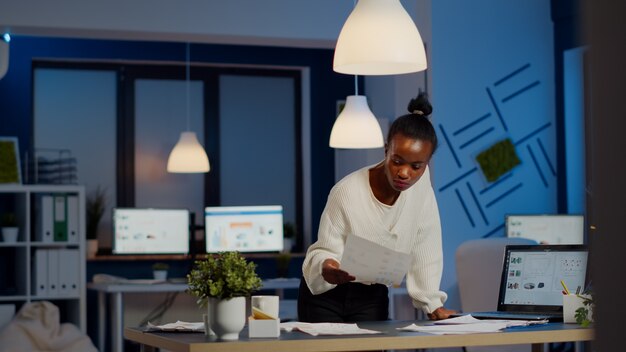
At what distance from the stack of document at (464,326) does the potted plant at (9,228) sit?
450 centimetres

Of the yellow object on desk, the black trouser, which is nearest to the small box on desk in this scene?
the yellow object on desk

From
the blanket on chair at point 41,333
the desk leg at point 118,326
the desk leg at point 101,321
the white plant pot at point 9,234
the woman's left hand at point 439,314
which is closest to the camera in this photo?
the woman's left hand at point 439,314

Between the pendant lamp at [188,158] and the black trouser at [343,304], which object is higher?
the pendant lamp at [188,158]

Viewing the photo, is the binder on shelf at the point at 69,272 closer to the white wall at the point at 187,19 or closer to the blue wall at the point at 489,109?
the white wall at the point at 187,19

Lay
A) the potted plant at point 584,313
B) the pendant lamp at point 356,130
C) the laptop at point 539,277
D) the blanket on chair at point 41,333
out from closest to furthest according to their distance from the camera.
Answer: the potted plant at point 584,313, the laptop at point 539,277, the pendant lamp at point 356,130, the blanket on chair at point 41,333

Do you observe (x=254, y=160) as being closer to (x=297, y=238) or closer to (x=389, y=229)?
(x=297, y=238)

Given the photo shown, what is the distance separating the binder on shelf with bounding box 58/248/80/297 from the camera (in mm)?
6426

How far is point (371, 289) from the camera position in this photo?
2656 mm

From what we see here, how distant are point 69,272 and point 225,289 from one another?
4.61m

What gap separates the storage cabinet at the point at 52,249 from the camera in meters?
6.39

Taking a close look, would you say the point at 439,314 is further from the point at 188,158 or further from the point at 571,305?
the point at 188,158

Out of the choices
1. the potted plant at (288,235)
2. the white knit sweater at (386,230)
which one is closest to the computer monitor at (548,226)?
the potted plant at (288,235)

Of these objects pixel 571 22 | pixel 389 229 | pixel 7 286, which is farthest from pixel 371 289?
pixel 7 286

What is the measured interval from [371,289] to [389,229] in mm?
177
